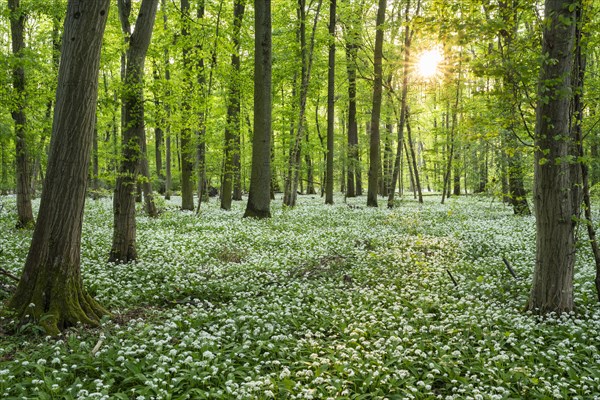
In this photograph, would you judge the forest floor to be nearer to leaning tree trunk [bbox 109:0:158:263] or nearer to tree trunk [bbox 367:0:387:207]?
leaning tree trunk [bbox 109:0:158:263]

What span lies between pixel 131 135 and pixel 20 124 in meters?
6.18

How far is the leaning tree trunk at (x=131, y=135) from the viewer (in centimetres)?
951

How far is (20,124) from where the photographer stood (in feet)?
43.1

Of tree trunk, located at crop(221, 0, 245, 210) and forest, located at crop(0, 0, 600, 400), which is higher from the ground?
tree trunk, located at crop(221, 0, 245, 210)

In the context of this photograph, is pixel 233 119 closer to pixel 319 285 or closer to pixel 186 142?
pixel 186 142

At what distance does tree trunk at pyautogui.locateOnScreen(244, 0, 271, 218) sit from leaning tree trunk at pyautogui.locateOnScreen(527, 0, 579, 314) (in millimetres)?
11660

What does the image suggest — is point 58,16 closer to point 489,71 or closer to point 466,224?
point 489,71

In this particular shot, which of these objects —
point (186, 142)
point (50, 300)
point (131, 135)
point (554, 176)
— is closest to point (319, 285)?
point (554, 176)

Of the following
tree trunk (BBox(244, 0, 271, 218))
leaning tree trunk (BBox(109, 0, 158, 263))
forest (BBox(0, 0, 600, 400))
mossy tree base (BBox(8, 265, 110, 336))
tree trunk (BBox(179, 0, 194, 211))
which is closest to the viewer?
forest (BBox(0, 0, 600, 400))

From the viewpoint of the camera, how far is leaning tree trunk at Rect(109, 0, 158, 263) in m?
9.51

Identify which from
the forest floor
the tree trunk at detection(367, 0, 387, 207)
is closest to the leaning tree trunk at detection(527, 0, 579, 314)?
the forest floor

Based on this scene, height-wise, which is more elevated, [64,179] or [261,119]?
[261,119]

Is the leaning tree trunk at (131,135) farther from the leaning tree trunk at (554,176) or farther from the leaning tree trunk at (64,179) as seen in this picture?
the leaning tree trunk at (554,176)

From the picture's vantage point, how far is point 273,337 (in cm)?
583
